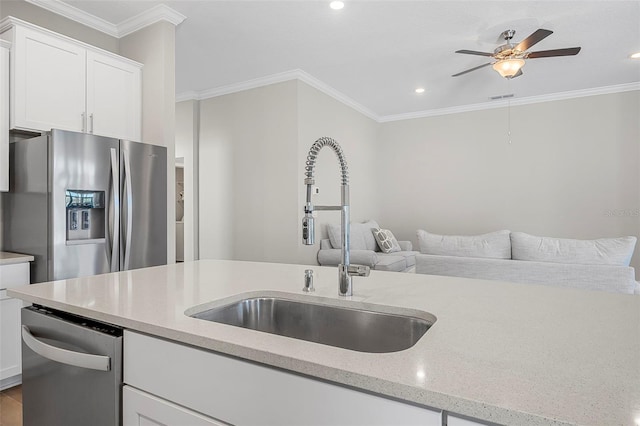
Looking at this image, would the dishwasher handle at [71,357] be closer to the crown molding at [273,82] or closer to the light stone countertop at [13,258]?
the light stone countertop at [13,258]

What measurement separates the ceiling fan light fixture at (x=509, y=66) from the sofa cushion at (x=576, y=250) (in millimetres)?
1725

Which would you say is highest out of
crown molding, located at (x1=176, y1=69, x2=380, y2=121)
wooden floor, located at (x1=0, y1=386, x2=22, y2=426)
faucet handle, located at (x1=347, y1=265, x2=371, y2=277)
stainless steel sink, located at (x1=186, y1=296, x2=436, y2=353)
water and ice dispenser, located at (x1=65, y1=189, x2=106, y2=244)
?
crown molding, located at (x1=176, y1=69, x2=380, y2=121)

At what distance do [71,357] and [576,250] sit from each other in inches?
120

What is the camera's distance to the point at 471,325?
867 millimetres

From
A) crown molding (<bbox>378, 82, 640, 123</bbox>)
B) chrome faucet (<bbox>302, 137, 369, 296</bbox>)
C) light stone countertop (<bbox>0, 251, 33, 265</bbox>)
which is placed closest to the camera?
chrome faucet (<bbox>302, 137, 369, 296</bbox>)

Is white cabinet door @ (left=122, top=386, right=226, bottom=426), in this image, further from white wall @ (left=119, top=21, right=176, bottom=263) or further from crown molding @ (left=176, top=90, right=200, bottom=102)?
crown molding @ (left=176, top=90, right=200, bottom=102)

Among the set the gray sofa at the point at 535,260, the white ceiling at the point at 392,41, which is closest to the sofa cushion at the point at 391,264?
the gray sofa at the point at 535,260

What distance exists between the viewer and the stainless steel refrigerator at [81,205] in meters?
2.27

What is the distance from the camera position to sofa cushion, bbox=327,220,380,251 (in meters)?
4.68

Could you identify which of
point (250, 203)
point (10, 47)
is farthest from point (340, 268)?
point (250, 203)

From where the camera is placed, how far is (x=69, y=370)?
104 centimetres

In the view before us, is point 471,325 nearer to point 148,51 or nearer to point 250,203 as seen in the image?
point 148,51

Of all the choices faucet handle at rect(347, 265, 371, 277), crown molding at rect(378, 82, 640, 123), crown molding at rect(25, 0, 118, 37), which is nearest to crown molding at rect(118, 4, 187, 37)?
crown molding at rect(25, 0, 118, 37)

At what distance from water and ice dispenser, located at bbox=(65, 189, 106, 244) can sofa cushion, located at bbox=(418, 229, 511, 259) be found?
2519mm
